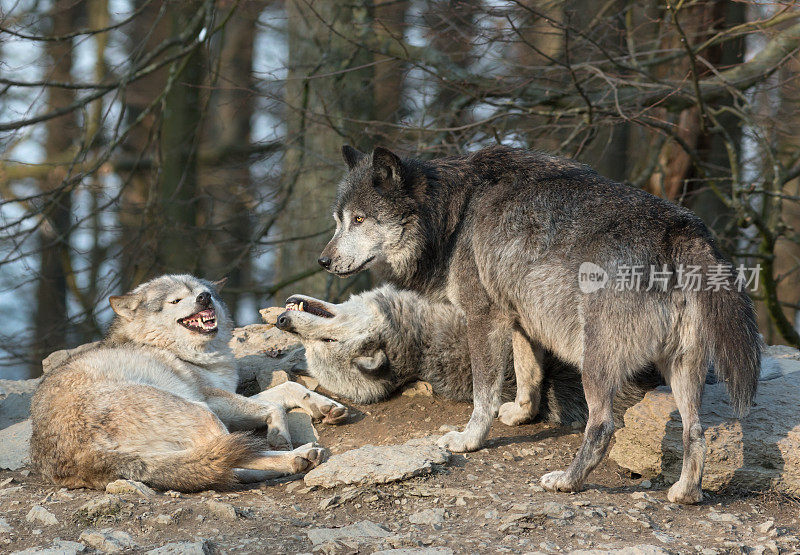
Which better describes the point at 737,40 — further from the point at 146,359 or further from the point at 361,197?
the point at 146,359

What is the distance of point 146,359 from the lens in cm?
527

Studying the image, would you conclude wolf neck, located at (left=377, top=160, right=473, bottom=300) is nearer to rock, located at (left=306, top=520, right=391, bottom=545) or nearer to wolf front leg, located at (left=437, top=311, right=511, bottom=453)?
wolf front leg, located at (left=437, top=311, right=511, bottom=453)

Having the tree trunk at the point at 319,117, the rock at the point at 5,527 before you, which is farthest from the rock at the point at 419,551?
the tree trunk at the point at 319,117

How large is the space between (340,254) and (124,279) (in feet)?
12.0

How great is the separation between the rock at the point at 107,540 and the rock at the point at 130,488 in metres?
0.45

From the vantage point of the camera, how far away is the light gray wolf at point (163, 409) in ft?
14.4

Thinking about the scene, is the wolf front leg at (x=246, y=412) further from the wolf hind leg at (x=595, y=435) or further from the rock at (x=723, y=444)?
the rock at (x=723, y=444)

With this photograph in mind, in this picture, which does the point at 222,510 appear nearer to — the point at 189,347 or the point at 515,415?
the point at 189,347

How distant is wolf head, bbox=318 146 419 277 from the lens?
211 inches

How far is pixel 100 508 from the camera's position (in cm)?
401

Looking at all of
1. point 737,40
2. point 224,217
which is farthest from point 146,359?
point 737,40

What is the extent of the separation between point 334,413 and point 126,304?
172 centimetres

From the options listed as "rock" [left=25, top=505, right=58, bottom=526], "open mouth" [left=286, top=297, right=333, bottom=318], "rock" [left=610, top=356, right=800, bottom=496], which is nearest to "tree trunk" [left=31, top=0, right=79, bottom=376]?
"open mouth" [left=286, top=297, right=333, bottom=318]

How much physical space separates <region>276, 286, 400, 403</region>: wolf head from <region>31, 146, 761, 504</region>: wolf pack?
0.5 inches
